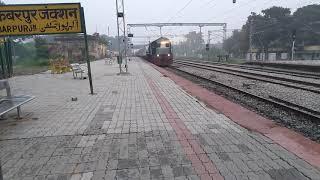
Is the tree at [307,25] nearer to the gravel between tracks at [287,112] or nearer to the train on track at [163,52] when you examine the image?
the train on track at [163,52]

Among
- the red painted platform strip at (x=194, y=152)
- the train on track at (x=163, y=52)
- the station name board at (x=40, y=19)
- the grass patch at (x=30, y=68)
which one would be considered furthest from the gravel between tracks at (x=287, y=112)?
the train on track at (x=163, y=52)

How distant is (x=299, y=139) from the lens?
19.4ft

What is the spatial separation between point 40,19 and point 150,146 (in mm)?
6920

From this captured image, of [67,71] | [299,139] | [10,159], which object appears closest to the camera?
[10,159]

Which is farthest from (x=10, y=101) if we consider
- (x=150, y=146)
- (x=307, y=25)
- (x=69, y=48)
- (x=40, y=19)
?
(x=307, y=25)

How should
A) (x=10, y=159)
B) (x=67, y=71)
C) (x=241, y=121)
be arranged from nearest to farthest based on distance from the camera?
(x=10, y=159)
(x=241, y=121)
(x=67, y=71)

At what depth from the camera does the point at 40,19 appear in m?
10.2

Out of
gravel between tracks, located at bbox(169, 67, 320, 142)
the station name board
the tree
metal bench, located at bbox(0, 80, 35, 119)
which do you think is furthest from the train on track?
the tree

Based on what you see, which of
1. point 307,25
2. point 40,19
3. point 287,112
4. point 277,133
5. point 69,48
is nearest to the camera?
point 277,133

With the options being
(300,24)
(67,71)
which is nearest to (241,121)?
(67,71)

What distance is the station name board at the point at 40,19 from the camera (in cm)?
985

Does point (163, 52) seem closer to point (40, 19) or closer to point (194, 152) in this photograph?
point (40, 19)

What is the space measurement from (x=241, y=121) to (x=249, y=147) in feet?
6.63

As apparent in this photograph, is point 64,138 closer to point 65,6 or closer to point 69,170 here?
point 69,170
